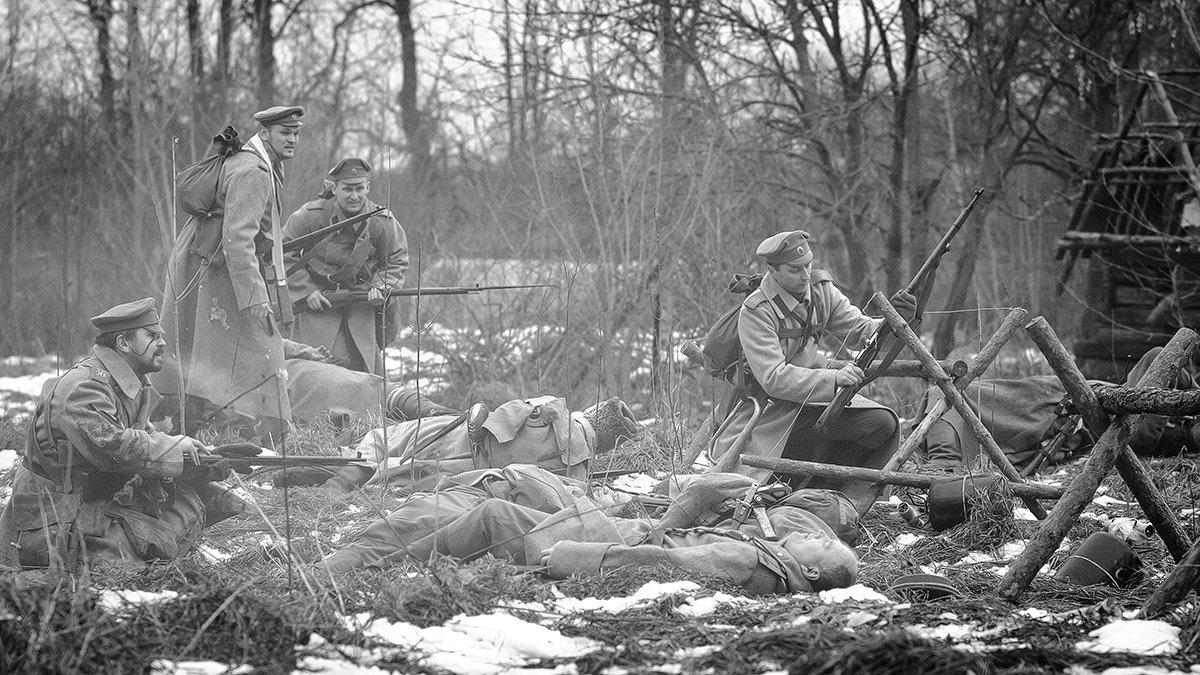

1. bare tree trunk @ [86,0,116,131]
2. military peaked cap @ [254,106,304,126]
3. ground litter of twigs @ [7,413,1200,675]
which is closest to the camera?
ground litter of twigs @ [7,413,1200,675]

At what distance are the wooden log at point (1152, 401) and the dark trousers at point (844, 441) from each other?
1697mm

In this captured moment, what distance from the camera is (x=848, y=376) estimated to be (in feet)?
20.2

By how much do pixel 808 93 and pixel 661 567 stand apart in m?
8.81

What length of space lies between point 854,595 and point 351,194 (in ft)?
16.9

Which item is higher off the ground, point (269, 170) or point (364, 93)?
point (364, 93)

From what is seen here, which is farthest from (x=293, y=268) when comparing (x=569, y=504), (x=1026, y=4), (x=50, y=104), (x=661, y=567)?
(x=50, y=104)

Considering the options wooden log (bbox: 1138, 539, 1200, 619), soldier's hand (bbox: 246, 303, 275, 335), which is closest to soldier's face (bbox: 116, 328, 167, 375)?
soldier's hand (bbox: 246, 303, 275, 335)

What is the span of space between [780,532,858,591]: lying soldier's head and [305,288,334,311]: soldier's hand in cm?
464

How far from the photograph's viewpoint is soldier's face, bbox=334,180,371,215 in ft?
28.7

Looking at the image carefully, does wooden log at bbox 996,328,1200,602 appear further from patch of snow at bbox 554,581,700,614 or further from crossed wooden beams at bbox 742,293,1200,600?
patch of snow at bbox 554,581,700,614

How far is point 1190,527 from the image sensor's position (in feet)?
18.6

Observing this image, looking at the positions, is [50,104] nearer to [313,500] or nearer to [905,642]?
[313,500]

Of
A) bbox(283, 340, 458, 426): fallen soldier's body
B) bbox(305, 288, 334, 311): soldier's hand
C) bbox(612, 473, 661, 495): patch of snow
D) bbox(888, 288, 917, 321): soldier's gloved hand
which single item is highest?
bbox(888, 288, 917, 321): soldier's gloved hand

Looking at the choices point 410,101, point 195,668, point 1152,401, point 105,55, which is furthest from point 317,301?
point 410,101
